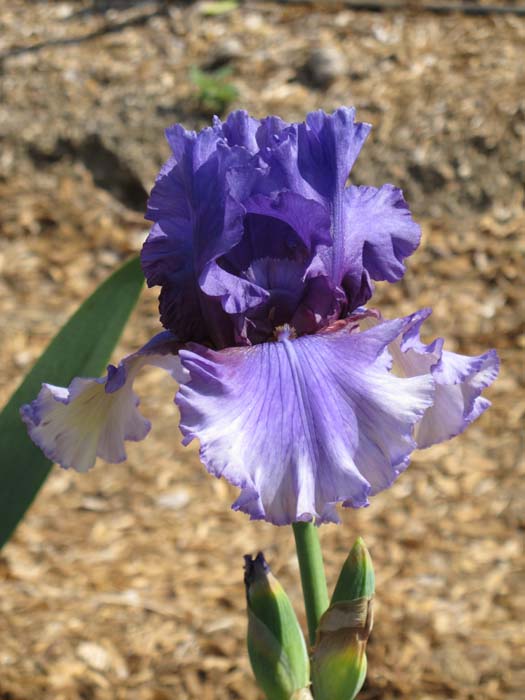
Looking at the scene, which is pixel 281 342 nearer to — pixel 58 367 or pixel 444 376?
Answer: pixel 444 376

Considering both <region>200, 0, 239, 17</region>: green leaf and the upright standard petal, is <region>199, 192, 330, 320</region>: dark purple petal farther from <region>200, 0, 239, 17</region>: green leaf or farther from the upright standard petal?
<region>200, 0, 239, 17</region>: green leaf

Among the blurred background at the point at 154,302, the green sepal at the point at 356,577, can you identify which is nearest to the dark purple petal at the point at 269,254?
the green sepal at the point at 356,577

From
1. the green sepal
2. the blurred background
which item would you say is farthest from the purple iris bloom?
the blurred background

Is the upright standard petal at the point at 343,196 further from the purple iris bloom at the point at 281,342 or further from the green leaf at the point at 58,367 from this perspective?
the green leaf at the point at 58,367

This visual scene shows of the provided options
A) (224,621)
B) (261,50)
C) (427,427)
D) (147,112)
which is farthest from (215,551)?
(261,50)

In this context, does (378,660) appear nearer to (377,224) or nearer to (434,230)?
(377,224)
